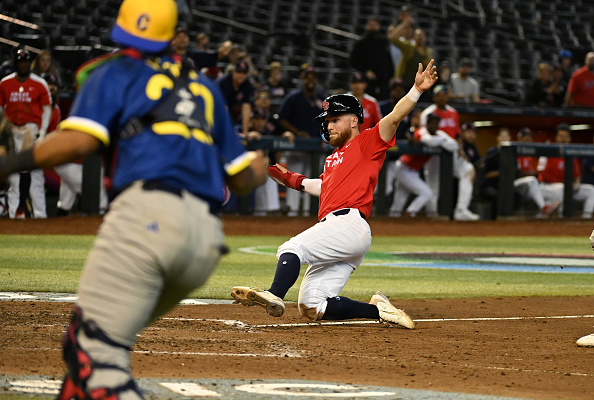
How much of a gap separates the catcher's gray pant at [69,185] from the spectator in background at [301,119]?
331cm

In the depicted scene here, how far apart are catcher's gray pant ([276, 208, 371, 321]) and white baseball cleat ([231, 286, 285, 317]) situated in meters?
0.40

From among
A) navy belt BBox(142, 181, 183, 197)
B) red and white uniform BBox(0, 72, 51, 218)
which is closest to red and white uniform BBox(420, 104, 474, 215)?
red and white uniform BBox(0, 72, 51, 218)

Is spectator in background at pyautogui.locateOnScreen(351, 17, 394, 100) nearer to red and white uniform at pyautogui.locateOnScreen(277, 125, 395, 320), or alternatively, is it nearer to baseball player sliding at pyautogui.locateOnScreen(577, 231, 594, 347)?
red and white uniform at pyautogui.locateOnScreen(277, 125, 395, 320)

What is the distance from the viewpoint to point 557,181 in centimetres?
2019

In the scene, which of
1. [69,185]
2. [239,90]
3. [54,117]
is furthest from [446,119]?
[54,117]

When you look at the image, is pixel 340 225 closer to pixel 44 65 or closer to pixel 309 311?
pixel 309 311

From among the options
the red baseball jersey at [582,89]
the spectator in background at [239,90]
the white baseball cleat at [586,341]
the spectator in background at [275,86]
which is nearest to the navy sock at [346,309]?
the white baseball cleat at [586,341]

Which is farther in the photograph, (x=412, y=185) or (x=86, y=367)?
(x=412, y=185)

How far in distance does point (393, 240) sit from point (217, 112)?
12.8m

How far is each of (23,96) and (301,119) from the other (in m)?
4.81

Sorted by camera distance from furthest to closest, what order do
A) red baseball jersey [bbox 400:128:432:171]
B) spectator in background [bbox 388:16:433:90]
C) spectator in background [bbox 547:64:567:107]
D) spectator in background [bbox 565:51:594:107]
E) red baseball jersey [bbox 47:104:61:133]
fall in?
1. spectator in background [bbox 547:64:567:107]
2. spectator in background [bbox 565:51:594:107]
3. spectator in background [bbox 388:16:433:90]
4. red baseball jersey [bbox 400:128:432:171]
5. red baseball jersey [bbox 47:104:61:133]

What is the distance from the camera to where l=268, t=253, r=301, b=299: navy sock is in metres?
7.07

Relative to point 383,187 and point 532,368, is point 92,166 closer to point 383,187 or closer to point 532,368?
point 383,187

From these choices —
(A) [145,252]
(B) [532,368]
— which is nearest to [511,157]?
(B) [532,368]
